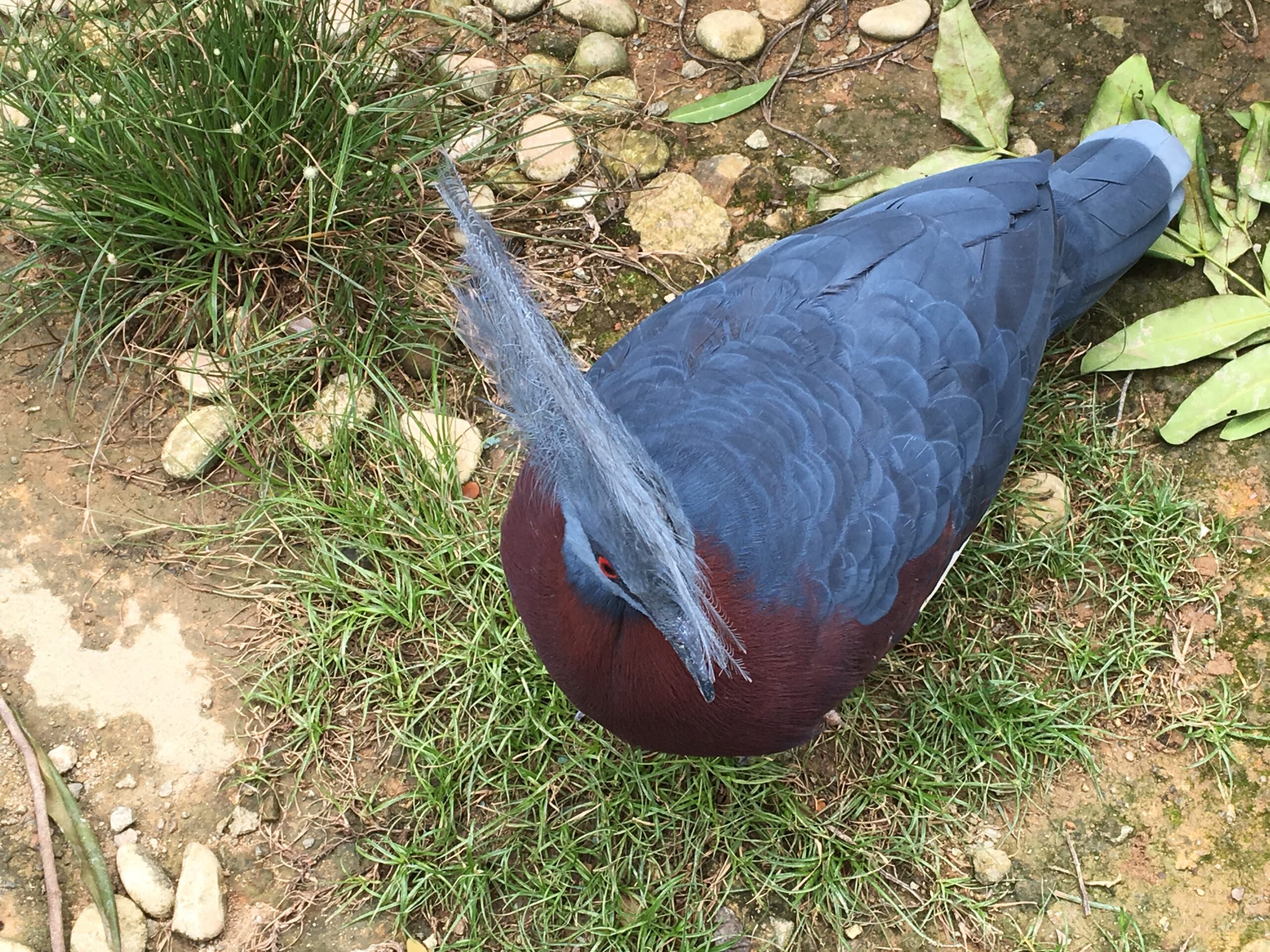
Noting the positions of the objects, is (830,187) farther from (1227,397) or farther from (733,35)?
(1227,397)

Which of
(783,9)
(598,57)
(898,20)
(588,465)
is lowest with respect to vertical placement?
(898,20)

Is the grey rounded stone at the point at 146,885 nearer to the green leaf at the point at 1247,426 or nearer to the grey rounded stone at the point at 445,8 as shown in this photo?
the grey rounded stone at the point at 445,8

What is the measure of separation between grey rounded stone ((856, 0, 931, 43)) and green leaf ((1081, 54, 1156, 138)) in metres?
0.59

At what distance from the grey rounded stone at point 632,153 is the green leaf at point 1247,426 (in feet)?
5.67

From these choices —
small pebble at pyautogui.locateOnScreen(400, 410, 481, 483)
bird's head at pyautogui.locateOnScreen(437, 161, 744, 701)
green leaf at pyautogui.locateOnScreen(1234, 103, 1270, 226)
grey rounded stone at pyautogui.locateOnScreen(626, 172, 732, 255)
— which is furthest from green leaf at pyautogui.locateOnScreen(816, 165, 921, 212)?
bird's head at pyautogui.locateOnScreen(437, 161, 744, 701)

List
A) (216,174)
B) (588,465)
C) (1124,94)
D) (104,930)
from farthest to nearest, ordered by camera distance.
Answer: (1124,94) → (216,174) → (104,930) → (588,465)

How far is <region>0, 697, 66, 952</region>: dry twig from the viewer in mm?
2344

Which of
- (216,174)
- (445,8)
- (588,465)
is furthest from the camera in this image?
(445,8)

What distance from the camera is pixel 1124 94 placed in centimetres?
298

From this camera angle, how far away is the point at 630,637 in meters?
1.92

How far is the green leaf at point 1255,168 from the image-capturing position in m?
2.92

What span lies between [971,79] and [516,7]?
1380mm

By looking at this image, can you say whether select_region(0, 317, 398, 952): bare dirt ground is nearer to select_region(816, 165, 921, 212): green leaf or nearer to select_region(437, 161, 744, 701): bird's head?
select_region(437, 161, 744, 701): bird's head

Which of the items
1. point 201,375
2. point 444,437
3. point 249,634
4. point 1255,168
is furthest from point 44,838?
point 1255,168
